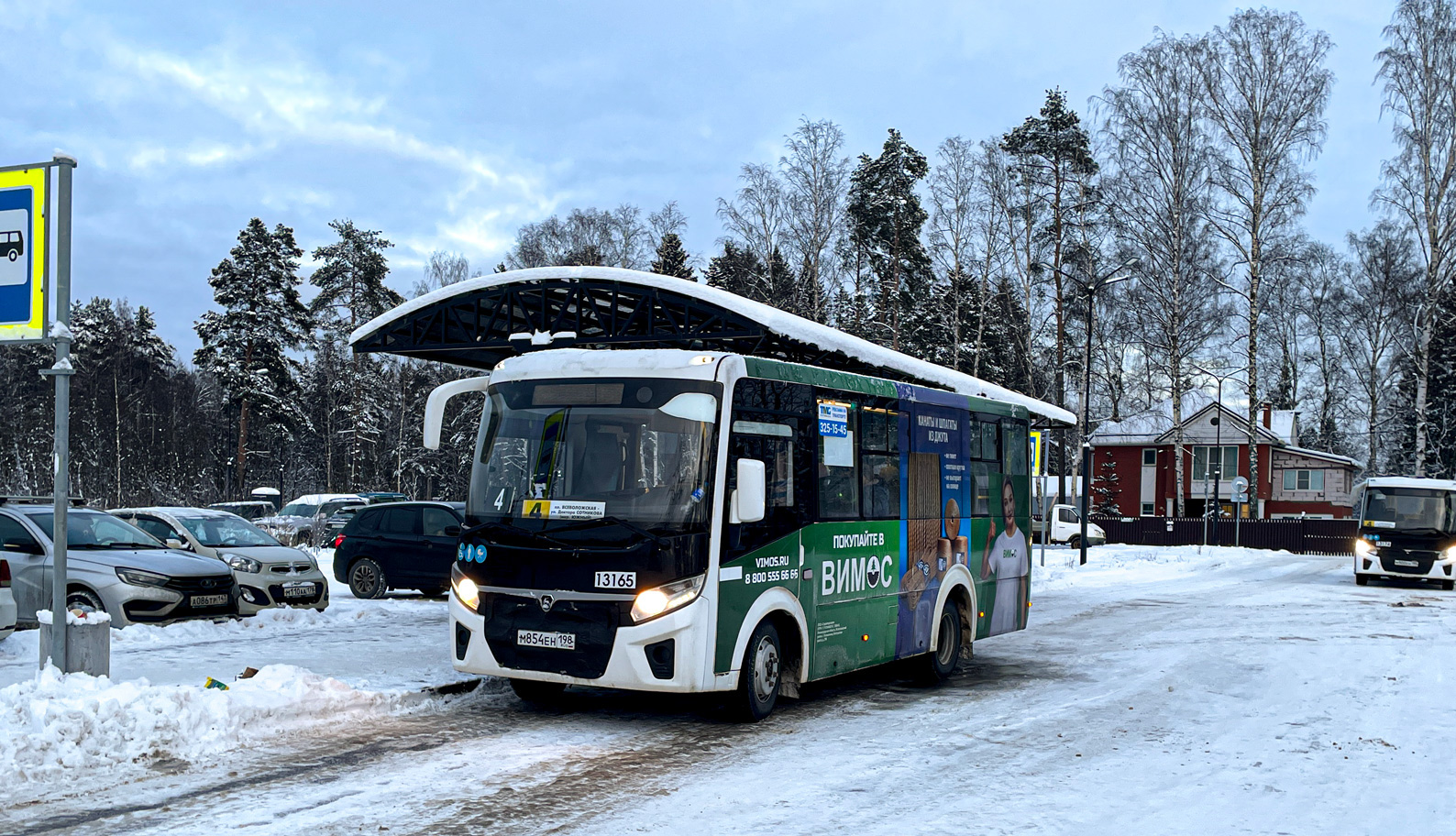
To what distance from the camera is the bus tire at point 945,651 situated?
12086 mm

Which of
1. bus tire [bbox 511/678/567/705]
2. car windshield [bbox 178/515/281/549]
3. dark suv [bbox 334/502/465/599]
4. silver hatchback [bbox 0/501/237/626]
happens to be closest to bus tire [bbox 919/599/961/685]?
bus tire [bbox 511/678/567/705]

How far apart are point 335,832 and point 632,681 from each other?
2.98 m

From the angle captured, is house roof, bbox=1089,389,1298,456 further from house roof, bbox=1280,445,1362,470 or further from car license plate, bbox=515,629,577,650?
car license plate, bbox=515,629,577,650

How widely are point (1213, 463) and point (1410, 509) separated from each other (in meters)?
43.8

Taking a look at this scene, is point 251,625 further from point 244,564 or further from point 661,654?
point 661,654

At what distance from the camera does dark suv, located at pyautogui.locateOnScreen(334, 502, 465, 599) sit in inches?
765

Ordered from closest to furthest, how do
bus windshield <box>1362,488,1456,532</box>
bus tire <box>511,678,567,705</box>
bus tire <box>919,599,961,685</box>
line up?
1. bus tire <box>511,678,567,705</box>
2. bus tire <box>919,599,961,685</box>
3. bus windshield <box>1362,488,1456,532</box>

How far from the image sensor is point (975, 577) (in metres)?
12.9

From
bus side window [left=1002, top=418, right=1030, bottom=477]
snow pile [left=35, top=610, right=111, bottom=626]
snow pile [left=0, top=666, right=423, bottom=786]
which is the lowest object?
snow pile [left=0, top=666, right=423, bottom=786]

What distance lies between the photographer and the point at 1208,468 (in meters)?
69.2

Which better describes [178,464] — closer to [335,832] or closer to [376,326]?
[376,326]

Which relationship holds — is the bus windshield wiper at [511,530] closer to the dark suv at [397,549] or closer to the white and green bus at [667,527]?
the white and green bus at [667,527]

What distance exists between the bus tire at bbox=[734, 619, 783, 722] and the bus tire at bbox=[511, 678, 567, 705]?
175 cm

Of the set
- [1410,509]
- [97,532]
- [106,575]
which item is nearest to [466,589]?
[106,575]
